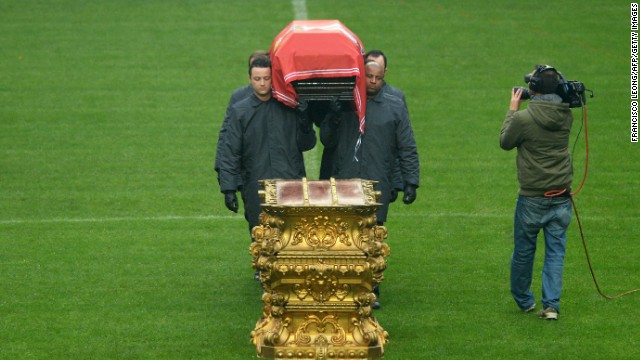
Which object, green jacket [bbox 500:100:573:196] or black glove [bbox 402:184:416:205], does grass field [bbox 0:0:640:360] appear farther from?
green jacket [bbox 500:100:573:196]

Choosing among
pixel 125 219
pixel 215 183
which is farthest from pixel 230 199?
pixel 215 183

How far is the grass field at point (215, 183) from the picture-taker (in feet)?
37.8

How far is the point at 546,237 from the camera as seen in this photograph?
11625 millimetres

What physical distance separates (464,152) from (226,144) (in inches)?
270

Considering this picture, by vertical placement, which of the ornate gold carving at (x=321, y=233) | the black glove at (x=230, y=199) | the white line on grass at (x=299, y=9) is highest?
the ornate gold carving at (x=321, y=233)

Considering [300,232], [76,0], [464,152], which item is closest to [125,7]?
[76,0]

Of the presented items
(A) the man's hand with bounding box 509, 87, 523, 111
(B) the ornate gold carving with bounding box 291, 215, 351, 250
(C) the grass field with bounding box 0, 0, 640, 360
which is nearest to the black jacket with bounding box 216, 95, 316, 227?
(C) the grass field with bounding box 0, 0, 640, 360

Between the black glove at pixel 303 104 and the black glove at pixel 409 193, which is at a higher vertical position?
the black glove at pixel 303 104

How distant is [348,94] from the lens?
11438mm

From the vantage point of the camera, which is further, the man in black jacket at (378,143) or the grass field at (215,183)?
the man in black jacket at (378,143)

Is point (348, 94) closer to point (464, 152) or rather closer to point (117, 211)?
point (117, 211)

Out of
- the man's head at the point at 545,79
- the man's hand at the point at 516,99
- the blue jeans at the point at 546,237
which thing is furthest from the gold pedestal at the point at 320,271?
the man's head at the point at 545,79

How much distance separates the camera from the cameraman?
37.4ft

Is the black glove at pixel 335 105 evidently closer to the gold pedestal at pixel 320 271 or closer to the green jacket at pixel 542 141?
the gold pedestal at pixel 320 271
